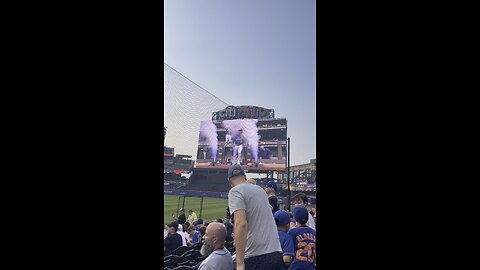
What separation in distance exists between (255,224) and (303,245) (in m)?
0.31

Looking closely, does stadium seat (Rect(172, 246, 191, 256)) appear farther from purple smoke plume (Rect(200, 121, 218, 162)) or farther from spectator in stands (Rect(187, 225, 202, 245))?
purple smoke plume (Rect(200, 121, 218, 162))

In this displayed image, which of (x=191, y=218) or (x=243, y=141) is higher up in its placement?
(x=243, y=141)

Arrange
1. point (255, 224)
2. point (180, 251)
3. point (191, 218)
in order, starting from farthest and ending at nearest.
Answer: point (191, 218)
point (180, 251)
point (255, 224)

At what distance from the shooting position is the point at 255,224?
1.57 meters

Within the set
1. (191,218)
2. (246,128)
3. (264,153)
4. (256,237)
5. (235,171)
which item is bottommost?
(191,218)

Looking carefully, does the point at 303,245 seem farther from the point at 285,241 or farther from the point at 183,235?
the point at 183,235

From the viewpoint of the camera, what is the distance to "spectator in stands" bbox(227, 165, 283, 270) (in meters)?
1.57

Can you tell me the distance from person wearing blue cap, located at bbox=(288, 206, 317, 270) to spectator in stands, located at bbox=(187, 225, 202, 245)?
1385 mm

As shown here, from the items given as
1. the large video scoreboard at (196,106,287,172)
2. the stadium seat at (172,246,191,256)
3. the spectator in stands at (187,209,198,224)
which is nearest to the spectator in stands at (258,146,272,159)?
the large video scoreboard at (196,106,287,172)

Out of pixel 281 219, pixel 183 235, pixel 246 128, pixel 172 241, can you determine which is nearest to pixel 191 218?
pixel 183 235

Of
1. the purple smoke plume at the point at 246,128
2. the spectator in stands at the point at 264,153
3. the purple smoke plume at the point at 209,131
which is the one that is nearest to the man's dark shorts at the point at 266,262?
the purple smoke plume at the point at 209,131

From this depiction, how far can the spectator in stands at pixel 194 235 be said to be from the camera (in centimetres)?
307

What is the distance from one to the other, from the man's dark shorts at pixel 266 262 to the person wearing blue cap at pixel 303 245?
0.10m
